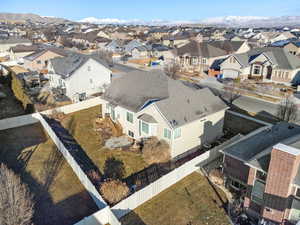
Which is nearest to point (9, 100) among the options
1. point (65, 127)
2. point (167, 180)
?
point (65, 127)

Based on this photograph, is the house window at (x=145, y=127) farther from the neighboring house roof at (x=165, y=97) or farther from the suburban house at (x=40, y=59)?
the suburban house at (x=40, y=59)

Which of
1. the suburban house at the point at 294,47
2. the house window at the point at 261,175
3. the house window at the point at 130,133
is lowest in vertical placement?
the house window at the point at 130,133

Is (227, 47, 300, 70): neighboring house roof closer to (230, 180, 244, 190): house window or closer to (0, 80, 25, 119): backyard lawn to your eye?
(230, 180, 244, 190): house window

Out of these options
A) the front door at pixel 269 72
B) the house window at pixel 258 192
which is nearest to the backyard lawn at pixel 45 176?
the house window at pixel 258 192

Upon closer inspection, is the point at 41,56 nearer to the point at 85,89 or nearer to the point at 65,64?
the point at 65,64

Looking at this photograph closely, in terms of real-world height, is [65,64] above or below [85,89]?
above

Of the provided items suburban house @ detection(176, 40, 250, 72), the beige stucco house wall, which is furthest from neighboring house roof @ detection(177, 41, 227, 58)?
the beige stucco house wall
